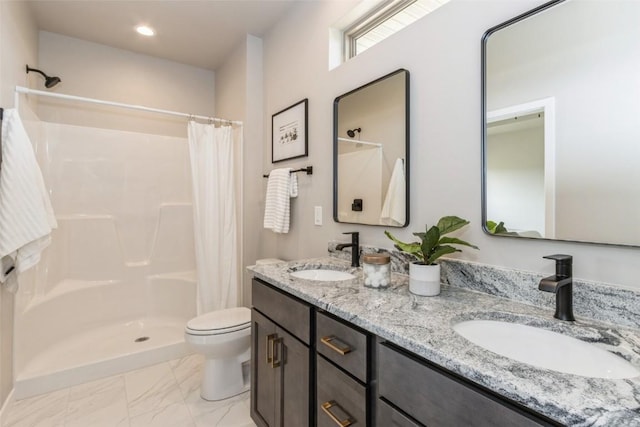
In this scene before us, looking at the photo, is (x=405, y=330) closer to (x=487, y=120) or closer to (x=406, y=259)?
(x=406, y=259)

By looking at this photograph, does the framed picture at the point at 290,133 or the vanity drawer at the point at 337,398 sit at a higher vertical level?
the framed picture at the point at 290,133

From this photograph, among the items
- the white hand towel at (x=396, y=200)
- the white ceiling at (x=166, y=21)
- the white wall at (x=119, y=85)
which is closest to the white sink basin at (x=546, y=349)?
the white hand towel at (x=396, y=200)

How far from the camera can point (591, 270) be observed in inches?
35.8

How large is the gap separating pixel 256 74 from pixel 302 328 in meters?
2.24

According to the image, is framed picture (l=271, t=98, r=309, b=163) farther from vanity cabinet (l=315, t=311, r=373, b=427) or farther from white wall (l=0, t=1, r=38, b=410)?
white wall (l=0, t=1, r=38, b=410)

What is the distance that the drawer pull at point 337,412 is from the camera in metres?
0.95

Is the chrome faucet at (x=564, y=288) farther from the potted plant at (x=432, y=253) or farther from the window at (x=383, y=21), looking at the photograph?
the window at (x=383, y=21)

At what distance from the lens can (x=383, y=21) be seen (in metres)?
1.74

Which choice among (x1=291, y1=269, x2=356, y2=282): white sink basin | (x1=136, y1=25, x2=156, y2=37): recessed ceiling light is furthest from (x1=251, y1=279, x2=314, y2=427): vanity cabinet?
(x1=136, y1=25, x2=156, y2=37): recessed ceiling light

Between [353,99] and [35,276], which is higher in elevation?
[353,99]

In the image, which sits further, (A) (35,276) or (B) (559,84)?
(A) (35,276)

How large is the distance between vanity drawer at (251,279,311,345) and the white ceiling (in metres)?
1.98

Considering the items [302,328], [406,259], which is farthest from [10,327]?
[406,259]

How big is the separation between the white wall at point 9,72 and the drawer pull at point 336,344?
1860 mm
